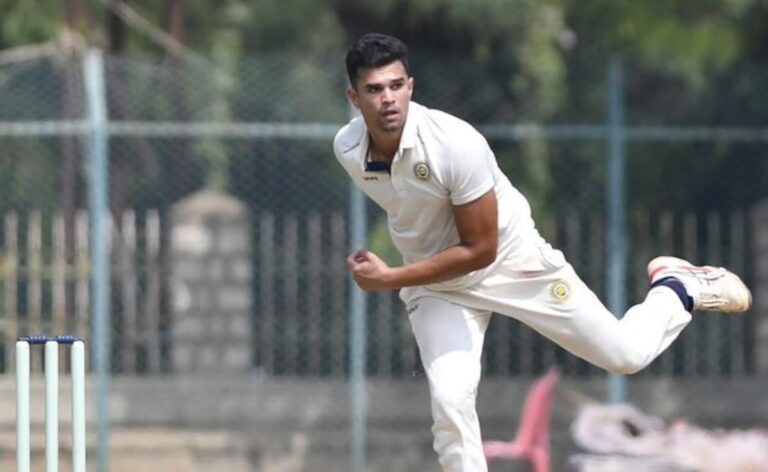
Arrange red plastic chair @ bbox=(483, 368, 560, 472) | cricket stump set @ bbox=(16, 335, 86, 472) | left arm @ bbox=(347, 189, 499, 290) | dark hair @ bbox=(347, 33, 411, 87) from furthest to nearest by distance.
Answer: red plastic chair @ bbox=(483, 368, 560, 472) → left arm @ bbox=(347, 189, 499, 290) → dark hair @ bbox=(347, 33, 411, 87) → cricket stump set @ bbox=(16, 335, 86, 472)

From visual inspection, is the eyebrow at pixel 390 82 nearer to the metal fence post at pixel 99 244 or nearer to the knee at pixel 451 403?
the knee at pixel 451 403

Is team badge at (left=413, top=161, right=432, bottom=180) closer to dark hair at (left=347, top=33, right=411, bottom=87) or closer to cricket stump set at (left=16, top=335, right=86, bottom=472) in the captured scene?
dark hair at (left=347, top=33, right=411, bottom=87)

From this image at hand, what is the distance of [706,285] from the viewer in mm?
7312

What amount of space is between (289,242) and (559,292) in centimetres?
409

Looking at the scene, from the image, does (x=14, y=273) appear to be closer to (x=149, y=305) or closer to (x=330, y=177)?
(x=149, y=305)

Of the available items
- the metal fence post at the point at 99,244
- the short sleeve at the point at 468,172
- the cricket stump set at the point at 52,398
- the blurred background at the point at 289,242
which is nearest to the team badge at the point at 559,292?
the short sleeve at the point at 468,172

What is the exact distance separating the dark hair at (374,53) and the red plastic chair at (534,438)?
154 inches

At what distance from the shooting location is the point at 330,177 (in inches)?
439

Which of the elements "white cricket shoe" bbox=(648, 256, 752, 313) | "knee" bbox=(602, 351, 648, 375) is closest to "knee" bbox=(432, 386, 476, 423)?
→ "knee" bbox=(602, 351, 648, 375)

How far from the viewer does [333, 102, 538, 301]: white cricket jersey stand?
21.2 ft

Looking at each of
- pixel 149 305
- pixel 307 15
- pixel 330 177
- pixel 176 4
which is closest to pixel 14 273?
pixel 149 305

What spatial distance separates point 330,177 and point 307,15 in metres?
4.96

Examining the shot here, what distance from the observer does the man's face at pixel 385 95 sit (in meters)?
6.41

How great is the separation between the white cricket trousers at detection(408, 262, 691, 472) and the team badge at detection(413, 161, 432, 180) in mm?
546
